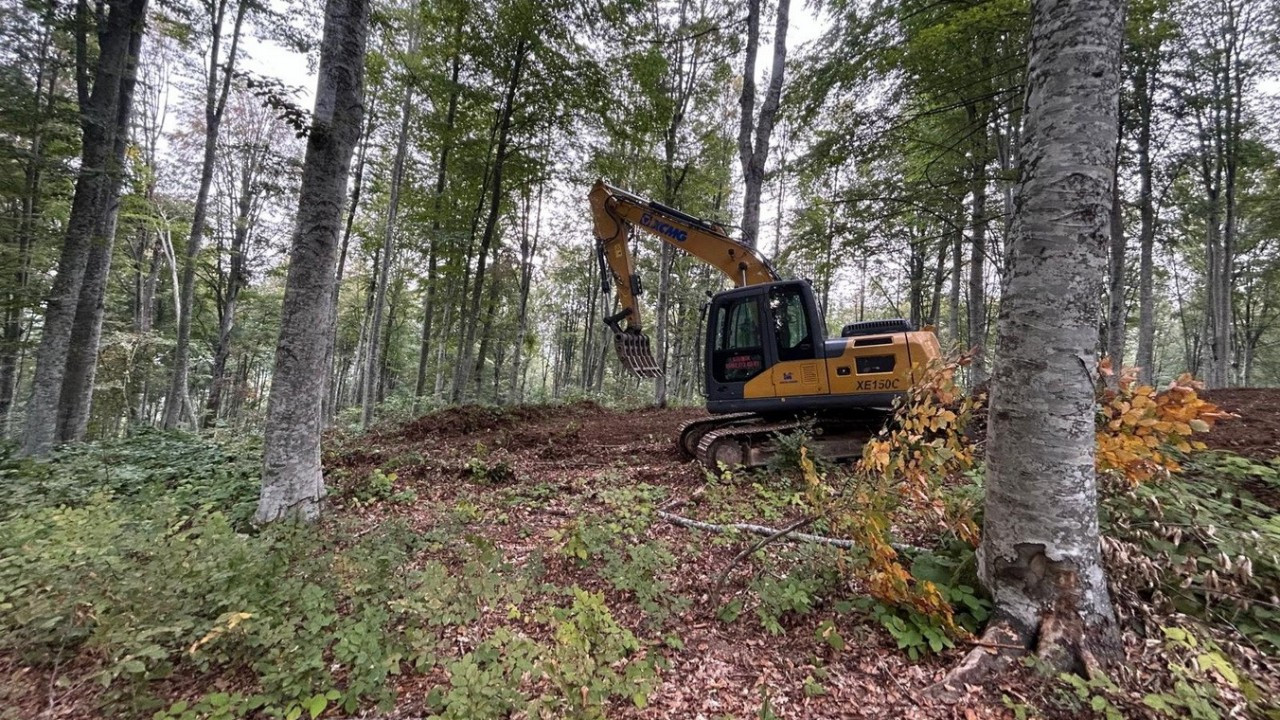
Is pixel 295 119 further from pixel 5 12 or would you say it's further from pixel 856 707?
pixel 5 12

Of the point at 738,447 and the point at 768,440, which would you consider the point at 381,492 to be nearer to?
the point at 738,447

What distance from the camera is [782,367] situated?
576 centimetres

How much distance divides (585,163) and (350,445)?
8.75 metres

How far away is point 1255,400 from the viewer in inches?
305

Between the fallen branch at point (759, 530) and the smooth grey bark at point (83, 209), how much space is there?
323 inches

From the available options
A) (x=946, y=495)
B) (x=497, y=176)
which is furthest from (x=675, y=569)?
(x=497, y=176)

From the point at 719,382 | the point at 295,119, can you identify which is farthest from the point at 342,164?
the point at 719,382

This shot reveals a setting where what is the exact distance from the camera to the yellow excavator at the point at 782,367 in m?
5.48

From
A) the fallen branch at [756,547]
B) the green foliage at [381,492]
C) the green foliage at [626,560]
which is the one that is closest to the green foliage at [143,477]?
the green foliage at [381,492]

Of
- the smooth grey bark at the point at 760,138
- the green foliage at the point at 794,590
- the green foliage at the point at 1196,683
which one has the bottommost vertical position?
the green foliage at the point at 794,590

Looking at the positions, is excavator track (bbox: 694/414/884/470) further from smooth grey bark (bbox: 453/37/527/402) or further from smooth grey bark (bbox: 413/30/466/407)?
smooth grey bark (bbox: 413/30/466/407)

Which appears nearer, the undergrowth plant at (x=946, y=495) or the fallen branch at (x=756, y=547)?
the undergrowth plant at (x=946, y=495)

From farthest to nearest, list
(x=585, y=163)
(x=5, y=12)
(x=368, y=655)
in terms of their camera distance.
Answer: (x=585, y=163), (x=5, y=12), (x=368, y=655)

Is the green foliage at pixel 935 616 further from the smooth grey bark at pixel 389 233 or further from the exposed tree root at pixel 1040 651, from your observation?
the smooth grey bark at pixel 389 233
